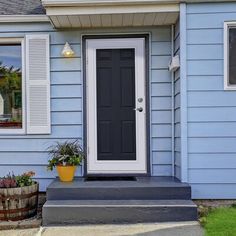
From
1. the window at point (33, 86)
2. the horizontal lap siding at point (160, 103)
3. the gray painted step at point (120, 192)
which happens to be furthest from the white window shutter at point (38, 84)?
the horizontal lap siding at point (160, 103)

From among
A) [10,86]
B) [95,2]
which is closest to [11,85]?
[10,86]

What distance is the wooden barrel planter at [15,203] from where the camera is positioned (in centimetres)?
451

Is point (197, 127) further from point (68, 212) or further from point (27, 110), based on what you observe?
point (27, 110)

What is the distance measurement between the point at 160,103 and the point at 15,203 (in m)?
2.44

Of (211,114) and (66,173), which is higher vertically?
(211,114)

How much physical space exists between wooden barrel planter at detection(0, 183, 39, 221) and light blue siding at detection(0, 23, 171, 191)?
116 cm

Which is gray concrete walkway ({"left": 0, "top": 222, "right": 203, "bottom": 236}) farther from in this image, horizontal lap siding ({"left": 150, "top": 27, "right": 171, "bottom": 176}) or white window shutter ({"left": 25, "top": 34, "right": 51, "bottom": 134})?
white window shutter ({"left": 25, "top": 34, "right": 51, "bottom": 134})

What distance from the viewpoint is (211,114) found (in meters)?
5.15

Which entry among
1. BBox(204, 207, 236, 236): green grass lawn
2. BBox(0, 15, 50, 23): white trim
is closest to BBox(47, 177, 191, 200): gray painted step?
BBox(204, 207, 236, 236): green grass lawn

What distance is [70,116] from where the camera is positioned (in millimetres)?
5762

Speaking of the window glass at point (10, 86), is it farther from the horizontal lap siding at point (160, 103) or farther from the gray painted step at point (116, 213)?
the horizontal lap siding at point (160, 103)

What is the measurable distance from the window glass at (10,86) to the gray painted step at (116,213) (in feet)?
6.05

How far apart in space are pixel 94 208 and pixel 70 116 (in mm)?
1698

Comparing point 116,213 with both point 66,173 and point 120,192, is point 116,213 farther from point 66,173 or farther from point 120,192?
point 66,173
